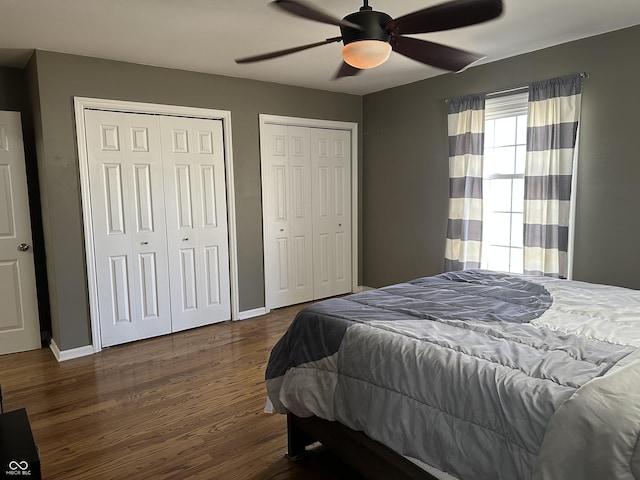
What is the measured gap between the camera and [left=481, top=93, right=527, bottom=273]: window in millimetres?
3865

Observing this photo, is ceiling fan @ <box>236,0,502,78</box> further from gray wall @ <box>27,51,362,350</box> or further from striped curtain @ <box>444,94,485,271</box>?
gray wall @ <box>27,51,362,350</box>

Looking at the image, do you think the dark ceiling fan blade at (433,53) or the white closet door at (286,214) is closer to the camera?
the dark ceiling fan blade at (433,53)

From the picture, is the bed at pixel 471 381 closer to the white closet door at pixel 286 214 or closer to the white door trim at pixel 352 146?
the white closet door at pixel 286 214

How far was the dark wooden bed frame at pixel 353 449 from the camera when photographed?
1632 mm

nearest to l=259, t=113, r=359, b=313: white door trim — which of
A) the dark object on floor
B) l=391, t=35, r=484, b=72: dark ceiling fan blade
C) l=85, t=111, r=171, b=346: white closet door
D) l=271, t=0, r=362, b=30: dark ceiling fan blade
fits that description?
l=85, t=111, r=171, b=346: white closet door

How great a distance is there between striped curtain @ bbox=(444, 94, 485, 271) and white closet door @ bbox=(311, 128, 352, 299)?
1.39 metres

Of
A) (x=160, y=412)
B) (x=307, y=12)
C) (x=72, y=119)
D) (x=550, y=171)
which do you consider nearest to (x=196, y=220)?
(x=72, y=119)

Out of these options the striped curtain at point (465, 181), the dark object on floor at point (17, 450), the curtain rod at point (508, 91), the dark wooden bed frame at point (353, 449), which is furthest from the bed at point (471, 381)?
the curtain rod at point (508, 91)

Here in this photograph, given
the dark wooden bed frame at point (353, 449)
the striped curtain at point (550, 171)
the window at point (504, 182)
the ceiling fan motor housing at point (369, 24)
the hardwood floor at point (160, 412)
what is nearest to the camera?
the dark wooden bed frame at point (353, 449)

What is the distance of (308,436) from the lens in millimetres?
2250

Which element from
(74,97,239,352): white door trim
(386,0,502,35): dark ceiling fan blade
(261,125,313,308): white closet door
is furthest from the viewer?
(261,125,313,308): white closet door

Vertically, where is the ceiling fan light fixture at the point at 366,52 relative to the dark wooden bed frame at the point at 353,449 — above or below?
above

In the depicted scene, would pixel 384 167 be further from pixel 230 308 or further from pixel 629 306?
pixel 629 306

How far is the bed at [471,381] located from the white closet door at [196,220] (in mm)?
2183
